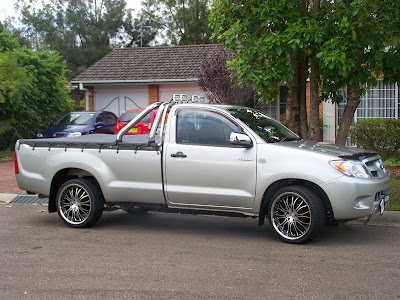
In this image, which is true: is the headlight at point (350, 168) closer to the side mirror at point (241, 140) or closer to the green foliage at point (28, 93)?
the side mirror at point (241, 140)

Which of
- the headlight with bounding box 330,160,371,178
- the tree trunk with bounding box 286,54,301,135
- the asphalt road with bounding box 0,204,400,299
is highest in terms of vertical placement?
the tree trunk with bounding box 286,54,301,135

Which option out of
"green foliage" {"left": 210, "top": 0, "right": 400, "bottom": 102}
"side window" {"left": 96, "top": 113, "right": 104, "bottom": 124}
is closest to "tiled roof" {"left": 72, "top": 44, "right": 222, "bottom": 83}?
"side window" {"left": 96, "top": 113, "right": 104, "bottom": 124}

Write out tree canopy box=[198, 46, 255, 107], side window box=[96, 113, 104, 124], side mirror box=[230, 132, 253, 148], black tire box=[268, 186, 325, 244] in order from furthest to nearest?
side window box=[96, 113, 104, 124] < tree canopy box=[198, 46, 255, 107] < side mirror box=[230, 132, 253, 148] < black tire box=[268, 186, 325, 244]

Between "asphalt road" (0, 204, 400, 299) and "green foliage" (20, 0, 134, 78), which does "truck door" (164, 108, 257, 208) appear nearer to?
"asphalt road" (0, 204, 400, 299)

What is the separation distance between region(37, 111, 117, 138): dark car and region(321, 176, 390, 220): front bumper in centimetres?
1166

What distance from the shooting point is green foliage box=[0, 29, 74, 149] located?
1708cm

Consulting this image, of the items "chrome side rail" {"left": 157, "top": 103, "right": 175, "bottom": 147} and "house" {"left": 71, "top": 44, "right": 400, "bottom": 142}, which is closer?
"chrome side rail" {"left": 157, "top": 103, "right": 175, "bottom": 147}

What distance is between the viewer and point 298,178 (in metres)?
6.38

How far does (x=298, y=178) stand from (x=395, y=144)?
717 centimetres

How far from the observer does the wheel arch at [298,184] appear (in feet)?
21.1

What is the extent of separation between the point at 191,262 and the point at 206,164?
4.88 ft

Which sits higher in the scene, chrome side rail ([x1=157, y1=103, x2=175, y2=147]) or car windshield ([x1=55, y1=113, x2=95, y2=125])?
car windshield ([x1=55, y1=113, x2=95, y2=125])

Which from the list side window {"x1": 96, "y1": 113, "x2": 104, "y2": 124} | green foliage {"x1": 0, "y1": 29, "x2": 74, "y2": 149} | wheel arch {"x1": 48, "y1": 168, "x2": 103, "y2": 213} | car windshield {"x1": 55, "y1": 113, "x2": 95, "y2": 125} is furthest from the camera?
side window {"x1": 96, "y1": 113, "x2": 104, "y2": 124}

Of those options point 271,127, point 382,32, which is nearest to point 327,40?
point 382,32
